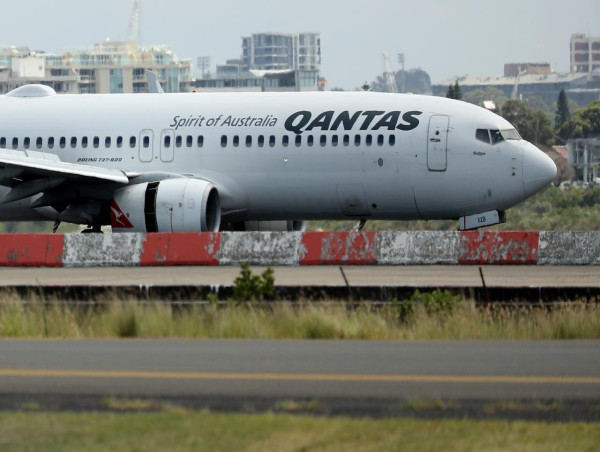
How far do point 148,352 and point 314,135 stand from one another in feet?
62.1

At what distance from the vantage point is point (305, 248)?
31516 millimetres

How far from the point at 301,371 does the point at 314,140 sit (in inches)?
808

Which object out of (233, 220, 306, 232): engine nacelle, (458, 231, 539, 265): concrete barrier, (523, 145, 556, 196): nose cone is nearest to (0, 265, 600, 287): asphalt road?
(458, 231, 539, 265): concrete barrier

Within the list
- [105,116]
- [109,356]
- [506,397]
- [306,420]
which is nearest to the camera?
[306,420]

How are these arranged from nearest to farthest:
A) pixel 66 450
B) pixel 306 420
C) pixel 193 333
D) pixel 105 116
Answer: pixel 66 450, pixel 306 420, pixel 193 333, pixel 105 116

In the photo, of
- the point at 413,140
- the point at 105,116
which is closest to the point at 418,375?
the point at 413,140

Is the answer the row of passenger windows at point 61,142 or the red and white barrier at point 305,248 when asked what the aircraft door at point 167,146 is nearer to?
the row of passenger windows at point 61,142

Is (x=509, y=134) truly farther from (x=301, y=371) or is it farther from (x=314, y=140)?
(x=301, y=371)

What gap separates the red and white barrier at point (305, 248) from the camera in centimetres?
3106

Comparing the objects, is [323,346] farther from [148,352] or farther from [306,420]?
[306,420]

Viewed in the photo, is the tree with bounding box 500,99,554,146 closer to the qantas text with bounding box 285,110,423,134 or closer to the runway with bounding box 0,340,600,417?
the qantas text with bounding box 285,110,423,134

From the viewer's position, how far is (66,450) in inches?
475

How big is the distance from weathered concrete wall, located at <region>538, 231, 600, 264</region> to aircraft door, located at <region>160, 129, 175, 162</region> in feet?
35.5

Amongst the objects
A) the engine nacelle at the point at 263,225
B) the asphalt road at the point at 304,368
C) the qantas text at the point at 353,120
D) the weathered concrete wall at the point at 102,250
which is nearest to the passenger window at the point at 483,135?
the qantas text at the point at 353,120
